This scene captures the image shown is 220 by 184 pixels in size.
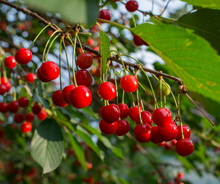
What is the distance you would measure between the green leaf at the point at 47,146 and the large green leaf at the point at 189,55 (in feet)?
2.85

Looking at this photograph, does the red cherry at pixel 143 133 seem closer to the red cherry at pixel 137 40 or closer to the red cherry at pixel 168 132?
the red cherry at pixel 168 132

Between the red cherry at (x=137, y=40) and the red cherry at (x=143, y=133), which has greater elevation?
the red cherry at (x=137, y=40)

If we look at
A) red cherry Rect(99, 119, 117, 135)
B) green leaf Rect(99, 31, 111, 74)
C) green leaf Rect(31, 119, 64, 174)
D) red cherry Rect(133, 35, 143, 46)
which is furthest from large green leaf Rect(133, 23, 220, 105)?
green leaf Rect(31, 119, 64, 174)

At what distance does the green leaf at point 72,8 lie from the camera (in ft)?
1.10

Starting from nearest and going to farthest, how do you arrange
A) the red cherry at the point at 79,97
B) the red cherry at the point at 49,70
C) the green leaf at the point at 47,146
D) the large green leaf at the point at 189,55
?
1. the large green leaf at the point at 189,55
2. the red cherry at the point at 79,97
3. the red cherry at the point at 49,70
4. the green leaf at the point at 47,146

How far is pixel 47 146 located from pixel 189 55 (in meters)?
0.98

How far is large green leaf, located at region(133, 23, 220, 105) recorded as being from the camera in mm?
586

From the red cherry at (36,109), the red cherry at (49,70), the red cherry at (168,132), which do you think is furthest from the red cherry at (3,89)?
the red cherry at (168,132)

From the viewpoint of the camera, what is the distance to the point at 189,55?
63 centimetres

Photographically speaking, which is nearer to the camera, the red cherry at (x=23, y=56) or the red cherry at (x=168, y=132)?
the red cherry at (x=168, y=132)

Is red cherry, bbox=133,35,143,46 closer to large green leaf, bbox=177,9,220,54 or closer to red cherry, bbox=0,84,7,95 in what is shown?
large green leaf, bbox=177,9,220,54

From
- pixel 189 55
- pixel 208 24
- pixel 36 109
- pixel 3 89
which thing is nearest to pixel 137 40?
pixel 208 24

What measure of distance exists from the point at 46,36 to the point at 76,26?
2645mm

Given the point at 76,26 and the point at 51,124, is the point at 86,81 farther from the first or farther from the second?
the point at 51,124
